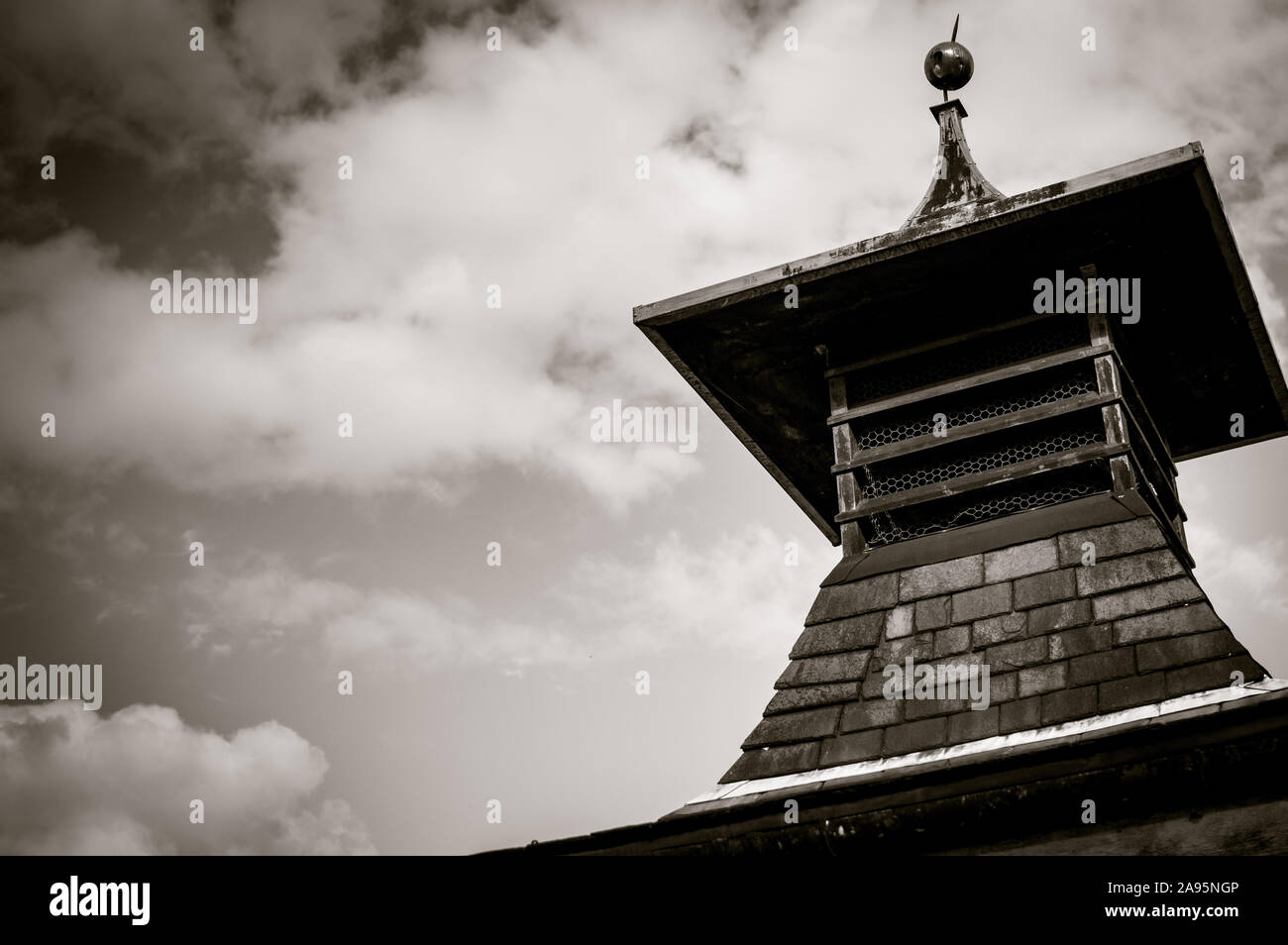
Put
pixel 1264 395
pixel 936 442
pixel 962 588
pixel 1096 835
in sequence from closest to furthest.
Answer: pixel 1096 835 → pixel 962 588 → pixel 936 442 → pixel 1264 395

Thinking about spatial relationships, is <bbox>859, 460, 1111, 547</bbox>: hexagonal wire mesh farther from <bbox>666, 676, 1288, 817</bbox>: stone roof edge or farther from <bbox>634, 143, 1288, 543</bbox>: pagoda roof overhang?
<bbox>666, 676, 1288, 817</bbox>: stone roof edge

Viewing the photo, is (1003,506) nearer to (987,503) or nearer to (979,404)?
(987,503)

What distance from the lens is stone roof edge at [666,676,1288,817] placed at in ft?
19.2

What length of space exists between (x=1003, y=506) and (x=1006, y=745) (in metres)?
2.30

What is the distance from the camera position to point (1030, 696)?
6.84m

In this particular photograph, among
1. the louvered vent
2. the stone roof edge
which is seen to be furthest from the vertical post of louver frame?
the stone roof edge

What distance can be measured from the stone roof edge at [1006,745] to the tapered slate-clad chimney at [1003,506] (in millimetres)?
24

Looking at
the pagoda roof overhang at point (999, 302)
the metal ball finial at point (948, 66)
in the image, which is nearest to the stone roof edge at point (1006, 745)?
the pagoda roof overhang at point (999, 302)

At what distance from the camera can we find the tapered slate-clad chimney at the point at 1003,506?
595 cm

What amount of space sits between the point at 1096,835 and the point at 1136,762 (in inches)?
15.6

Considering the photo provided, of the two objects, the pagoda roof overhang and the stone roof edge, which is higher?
the pagoda roof overhang

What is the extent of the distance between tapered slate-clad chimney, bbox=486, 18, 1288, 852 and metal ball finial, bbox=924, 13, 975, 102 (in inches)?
0.7
